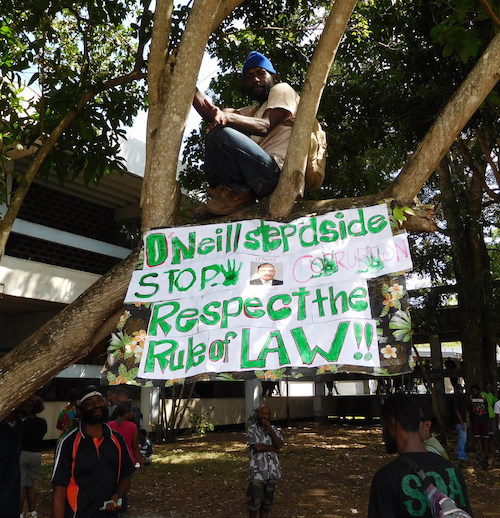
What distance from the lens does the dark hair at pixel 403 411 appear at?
2619 mm

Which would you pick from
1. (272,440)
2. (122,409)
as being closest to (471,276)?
(272,440)

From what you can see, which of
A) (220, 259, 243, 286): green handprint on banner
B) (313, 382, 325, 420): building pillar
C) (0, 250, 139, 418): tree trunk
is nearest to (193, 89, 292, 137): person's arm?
(220, 259, 243, 286): green handprint on banner

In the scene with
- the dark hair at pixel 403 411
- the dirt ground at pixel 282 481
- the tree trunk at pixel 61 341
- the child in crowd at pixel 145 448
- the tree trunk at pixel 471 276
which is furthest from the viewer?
the tree trunk at pixel 471 276

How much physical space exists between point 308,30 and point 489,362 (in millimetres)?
8979

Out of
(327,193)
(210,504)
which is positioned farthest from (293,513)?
(327,193)

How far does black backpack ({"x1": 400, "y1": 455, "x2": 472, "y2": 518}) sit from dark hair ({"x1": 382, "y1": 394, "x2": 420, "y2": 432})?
25 centimetres

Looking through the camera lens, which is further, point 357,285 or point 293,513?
point 293,513

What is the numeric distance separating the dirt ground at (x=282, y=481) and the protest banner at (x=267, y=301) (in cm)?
462

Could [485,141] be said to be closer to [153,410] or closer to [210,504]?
[210,504]

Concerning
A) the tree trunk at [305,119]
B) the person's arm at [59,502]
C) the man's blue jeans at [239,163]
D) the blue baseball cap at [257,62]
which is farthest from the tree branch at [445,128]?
the person's arm at [59,502]

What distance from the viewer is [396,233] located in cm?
354

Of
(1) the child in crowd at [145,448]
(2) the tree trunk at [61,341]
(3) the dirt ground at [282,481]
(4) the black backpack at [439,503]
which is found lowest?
(3) the dirt ground at [282,481]

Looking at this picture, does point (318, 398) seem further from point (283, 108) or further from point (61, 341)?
point (61, 341)

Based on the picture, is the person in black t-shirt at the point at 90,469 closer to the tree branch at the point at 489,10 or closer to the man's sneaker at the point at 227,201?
the man's sneaker at the point at 227,201
